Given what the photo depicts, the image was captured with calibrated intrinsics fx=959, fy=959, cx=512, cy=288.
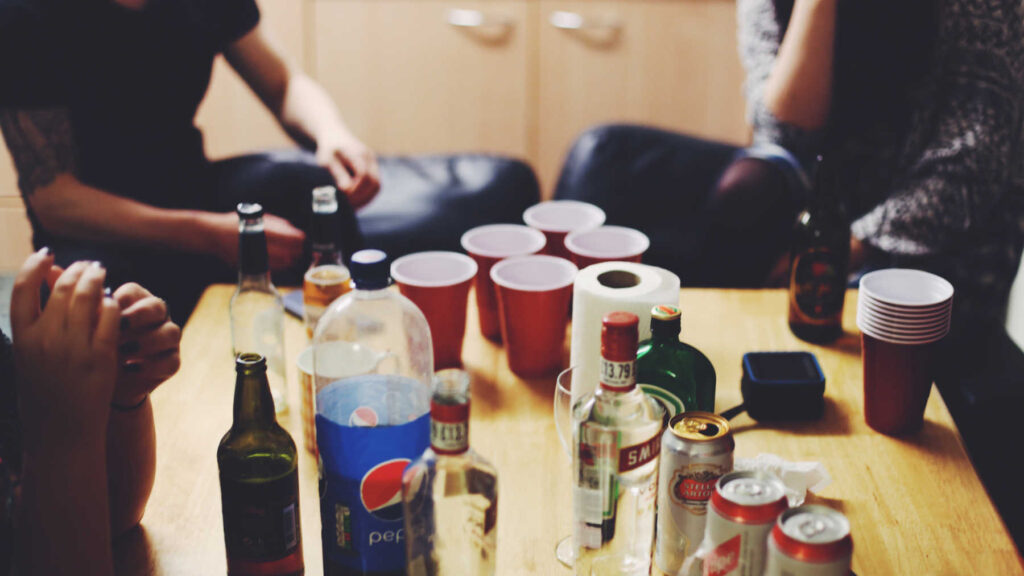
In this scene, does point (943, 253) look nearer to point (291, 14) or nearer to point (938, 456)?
point (938, 456)

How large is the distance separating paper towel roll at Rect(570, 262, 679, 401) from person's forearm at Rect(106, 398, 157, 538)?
40 centimetres

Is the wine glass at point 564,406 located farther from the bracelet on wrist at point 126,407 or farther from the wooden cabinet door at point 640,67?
the wooden cabinet door at point 640,67

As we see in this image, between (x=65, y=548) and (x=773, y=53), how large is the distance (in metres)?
1.52

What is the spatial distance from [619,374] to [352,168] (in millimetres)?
1076

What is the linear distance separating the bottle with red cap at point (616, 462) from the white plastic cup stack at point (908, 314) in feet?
1.24

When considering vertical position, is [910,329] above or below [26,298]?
below

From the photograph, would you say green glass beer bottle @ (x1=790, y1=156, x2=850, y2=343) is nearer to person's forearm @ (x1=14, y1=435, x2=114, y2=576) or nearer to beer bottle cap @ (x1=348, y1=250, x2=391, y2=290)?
beer bottle cap @ (x1=348, y1=250, x2=391, y2=290)

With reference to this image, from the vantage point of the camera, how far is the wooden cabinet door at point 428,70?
312cm

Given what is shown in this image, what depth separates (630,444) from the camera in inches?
28.7

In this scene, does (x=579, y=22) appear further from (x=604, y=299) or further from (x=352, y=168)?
(x=604, y=299)

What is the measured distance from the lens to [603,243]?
127 cm

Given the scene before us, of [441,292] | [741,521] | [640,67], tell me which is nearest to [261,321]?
[441,292]

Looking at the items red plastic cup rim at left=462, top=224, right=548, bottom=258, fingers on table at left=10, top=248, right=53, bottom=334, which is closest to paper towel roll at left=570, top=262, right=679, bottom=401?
red plastic cup rim at left=462, top=224, right=548, bottom=258

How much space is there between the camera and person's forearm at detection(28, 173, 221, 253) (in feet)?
5.13
